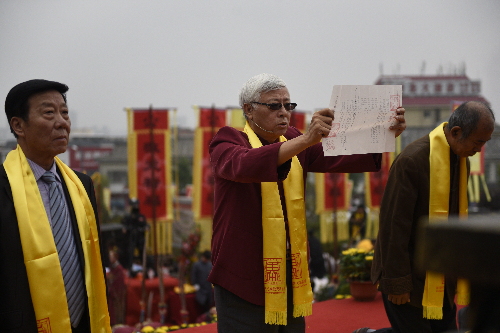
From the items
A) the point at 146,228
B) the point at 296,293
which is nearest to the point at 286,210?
the point at 296,293

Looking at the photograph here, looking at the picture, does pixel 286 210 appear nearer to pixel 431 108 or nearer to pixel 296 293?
pixel 296 293

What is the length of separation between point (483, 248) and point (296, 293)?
140 cm

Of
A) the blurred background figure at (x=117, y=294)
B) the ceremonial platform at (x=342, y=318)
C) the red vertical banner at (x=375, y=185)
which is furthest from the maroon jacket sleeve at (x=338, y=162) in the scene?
the red vertical banner at (x=375, y=185)

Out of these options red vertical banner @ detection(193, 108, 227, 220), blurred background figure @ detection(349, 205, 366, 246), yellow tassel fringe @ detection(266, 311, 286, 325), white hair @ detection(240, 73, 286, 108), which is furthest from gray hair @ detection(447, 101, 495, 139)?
blurred background figure @ detection(349, 205, 366, 246)

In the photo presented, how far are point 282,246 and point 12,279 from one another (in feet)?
3.05

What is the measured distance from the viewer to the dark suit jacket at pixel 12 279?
5.41 ft

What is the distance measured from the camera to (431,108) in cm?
2881

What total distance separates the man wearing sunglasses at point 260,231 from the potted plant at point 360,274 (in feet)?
7.16

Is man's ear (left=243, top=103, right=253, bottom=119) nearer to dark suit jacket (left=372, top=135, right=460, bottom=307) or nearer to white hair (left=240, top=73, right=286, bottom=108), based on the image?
white hair (left=240, top=73, right=286, bottom=108)

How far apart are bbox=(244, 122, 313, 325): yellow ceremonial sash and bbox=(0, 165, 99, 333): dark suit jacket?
794 mm

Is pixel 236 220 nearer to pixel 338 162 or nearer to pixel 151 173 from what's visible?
pixel 338 162

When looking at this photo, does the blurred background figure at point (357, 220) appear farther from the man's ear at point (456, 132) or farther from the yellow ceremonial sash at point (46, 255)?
the yellow ceremonial sash at point (46, 255)

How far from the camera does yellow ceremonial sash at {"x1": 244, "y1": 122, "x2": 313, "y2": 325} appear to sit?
76.5 inches

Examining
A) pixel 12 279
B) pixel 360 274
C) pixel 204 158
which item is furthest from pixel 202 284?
pixel 12 279
